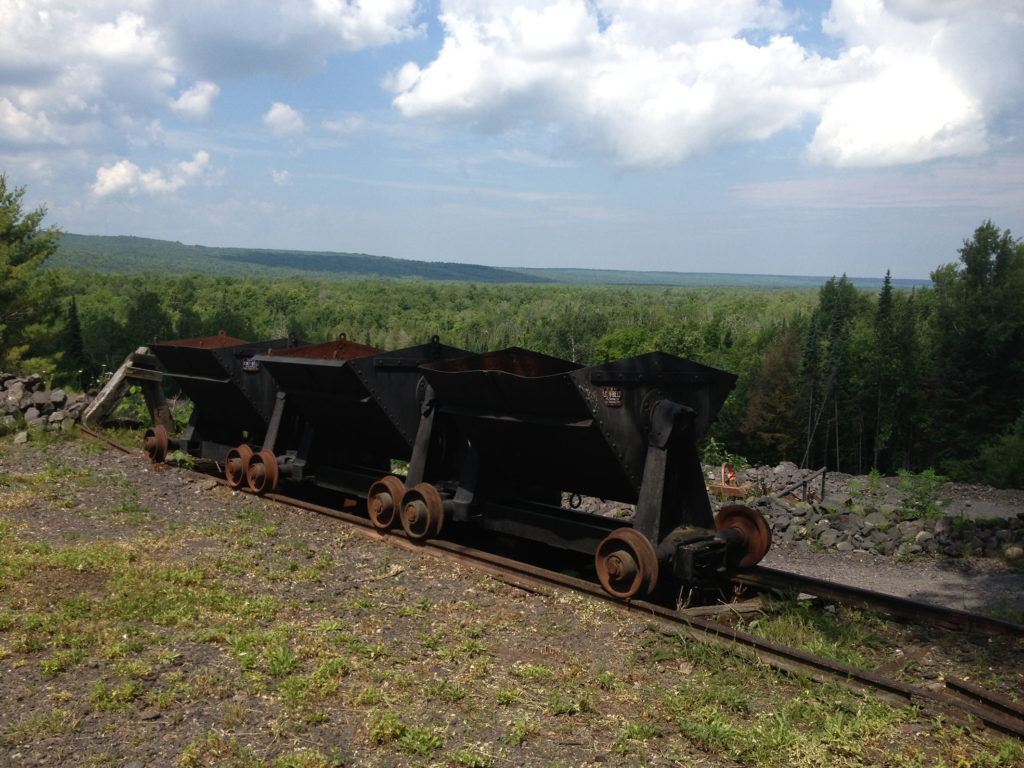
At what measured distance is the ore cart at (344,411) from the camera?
9.59m

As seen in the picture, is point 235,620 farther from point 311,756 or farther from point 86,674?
point 311,756

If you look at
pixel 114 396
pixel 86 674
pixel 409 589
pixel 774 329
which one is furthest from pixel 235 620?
pixel 774 329

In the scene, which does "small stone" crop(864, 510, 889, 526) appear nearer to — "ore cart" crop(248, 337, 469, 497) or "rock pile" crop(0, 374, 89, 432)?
"ore cart" crop(248, 337, 469, 497)

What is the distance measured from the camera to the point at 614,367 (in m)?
6.98

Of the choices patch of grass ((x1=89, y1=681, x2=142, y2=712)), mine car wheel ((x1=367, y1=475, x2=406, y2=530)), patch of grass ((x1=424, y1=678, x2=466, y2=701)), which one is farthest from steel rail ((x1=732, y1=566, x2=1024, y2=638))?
patch of grass ((x1=89, y1=681, x2=142, y2=712))

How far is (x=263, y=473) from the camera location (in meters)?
11.1

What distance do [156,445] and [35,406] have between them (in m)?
5.56

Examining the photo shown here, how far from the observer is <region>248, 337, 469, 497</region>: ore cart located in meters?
9.59

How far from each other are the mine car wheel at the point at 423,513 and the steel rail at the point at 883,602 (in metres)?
3.07

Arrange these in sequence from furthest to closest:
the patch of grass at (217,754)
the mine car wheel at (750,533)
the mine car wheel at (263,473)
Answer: the mine car wheel at (263,473) < the mine car wheel at (750,533) < the patch of grass at (217,754)

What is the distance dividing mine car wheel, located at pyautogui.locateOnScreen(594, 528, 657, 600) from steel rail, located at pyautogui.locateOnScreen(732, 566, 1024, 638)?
1153 millimetres

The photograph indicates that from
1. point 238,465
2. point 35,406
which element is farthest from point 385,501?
point 35,406

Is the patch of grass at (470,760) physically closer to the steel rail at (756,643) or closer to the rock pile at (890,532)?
the steel rail at (756,643)

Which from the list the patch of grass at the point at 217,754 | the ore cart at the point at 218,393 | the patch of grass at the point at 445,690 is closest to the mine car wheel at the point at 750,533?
the patch of grass at the point at 445,690
